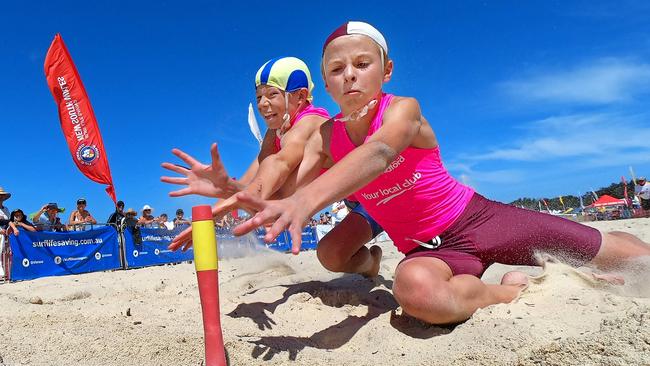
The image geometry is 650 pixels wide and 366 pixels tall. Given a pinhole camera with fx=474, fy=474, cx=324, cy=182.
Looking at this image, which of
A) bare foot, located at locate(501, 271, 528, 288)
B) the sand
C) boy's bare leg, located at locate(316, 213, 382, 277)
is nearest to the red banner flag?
the sand

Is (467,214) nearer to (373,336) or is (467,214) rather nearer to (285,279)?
(373,336)

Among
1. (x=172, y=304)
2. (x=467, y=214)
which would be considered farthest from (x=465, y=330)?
(x=172, y=304)

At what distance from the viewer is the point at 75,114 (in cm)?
1023

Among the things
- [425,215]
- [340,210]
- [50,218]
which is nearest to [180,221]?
[50,218]

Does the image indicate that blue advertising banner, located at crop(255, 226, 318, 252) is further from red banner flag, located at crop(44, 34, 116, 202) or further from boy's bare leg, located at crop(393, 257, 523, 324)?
boy's bare leg, located at crop(393, 257, 523, 324)

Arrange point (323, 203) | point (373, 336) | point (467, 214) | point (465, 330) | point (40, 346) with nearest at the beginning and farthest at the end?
point (323, 203) < point (40, 346) < point (465, 330) < point (373, 336) < point (467, 214)

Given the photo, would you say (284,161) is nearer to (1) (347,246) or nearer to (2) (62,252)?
(1) (347,246)

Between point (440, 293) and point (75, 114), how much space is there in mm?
10117

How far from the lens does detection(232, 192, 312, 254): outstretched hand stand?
1564 millimetres

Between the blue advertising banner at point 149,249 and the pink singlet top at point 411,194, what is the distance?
815 centimetres

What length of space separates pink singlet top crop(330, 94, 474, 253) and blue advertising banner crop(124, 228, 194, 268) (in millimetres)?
8147

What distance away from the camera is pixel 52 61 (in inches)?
400

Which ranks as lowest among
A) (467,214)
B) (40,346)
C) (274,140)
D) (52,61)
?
(40,346)

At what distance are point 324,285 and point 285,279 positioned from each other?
65cm
